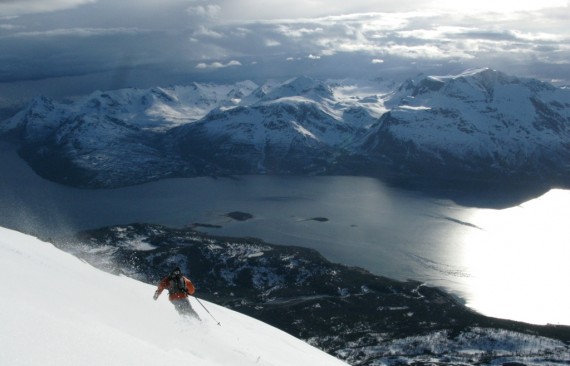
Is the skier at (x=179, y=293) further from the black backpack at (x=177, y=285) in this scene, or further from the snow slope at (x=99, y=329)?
the snow slope at (x=99, y=329)

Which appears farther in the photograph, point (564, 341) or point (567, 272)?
point (567, 272)

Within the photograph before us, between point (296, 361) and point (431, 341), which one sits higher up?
point (296, 361)

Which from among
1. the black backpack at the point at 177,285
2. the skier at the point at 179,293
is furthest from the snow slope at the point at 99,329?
the black backpack at the point at 177,285

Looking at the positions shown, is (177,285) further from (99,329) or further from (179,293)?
(99,329)

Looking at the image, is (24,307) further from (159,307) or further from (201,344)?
(159,307)

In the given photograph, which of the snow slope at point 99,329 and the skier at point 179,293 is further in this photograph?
the skier at point 179,293

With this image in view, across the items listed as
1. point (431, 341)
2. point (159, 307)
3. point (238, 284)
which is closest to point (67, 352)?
point (159, 307)

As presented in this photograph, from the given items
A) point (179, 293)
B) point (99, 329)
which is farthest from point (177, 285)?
point (99, 329)

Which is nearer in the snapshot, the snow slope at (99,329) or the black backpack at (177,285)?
the snow slope at (99,329)

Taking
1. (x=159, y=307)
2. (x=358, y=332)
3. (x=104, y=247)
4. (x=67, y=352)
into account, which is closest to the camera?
(x=67, y=352)
